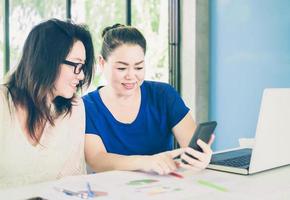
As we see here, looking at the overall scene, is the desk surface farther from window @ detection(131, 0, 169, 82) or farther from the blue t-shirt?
window @ detection(131, 0, 169, 82)

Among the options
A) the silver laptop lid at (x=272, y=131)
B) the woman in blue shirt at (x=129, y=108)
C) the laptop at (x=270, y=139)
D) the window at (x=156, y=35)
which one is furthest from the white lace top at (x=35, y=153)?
the window at (x=156, y=35)

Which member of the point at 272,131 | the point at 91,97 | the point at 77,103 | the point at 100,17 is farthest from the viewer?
the point at 100,17

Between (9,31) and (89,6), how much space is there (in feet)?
2.32

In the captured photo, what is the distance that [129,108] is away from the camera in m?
1.94

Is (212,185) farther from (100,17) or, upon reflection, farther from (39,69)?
(100,17)

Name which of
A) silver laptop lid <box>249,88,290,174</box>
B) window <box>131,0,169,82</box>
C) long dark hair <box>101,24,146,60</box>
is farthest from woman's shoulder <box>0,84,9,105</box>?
window <box>131,0,169,82</box>

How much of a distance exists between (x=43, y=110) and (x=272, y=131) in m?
0.85

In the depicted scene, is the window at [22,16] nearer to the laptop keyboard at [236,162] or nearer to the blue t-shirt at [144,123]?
the blue t-shirt at [144,123]

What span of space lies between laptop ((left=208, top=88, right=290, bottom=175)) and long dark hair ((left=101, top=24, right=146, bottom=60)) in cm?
70

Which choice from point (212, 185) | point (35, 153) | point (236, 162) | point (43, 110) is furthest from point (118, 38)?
A: point (212, 185)

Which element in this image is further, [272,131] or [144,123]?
[144,123]

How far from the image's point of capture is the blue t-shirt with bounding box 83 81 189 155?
1.85m

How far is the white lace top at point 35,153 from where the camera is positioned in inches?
59.4

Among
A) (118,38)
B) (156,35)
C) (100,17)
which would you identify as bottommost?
(118,38)
